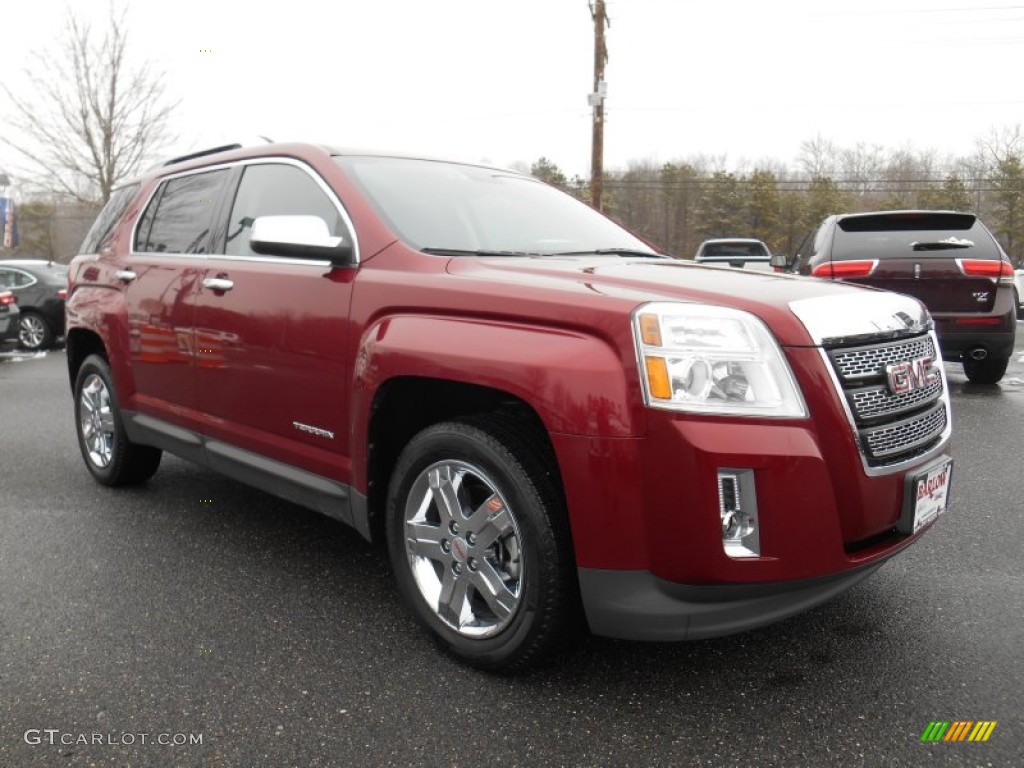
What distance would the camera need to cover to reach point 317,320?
2885mm

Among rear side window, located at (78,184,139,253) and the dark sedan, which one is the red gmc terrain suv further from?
the dark sedan

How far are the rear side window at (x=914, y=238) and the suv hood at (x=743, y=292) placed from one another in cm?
483

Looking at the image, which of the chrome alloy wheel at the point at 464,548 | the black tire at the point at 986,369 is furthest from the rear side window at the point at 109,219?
the black tire at the point at 986,369

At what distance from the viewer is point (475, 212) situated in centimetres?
323

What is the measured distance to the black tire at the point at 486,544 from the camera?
7.28 feet

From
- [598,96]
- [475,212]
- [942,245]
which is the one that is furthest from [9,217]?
[475,212]

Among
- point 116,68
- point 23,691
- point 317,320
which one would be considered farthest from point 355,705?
point 116,68

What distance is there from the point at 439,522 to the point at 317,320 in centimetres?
89

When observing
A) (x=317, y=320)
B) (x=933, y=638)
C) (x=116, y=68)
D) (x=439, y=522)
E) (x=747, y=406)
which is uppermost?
(x=116, y=68)

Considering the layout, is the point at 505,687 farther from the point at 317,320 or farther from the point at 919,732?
the point at 317,320

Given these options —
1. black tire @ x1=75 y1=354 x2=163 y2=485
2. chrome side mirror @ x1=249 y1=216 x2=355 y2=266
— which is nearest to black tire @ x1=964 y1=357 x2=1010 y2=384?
chrome side mirror @ x1=249 y1=216 x2=355 y2=266

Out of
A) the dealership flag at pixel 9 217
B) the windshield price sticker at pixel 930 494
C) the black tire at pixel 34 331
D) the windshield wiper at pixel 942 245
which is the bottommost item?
the black tire at pixel 34 331

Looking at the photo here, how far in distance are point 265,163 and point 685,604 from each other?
8.40 ft

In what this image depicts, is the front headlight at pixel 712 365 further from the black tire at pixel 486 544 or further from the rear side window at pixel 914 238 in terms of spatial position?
the rear side window at pixel 914 238
